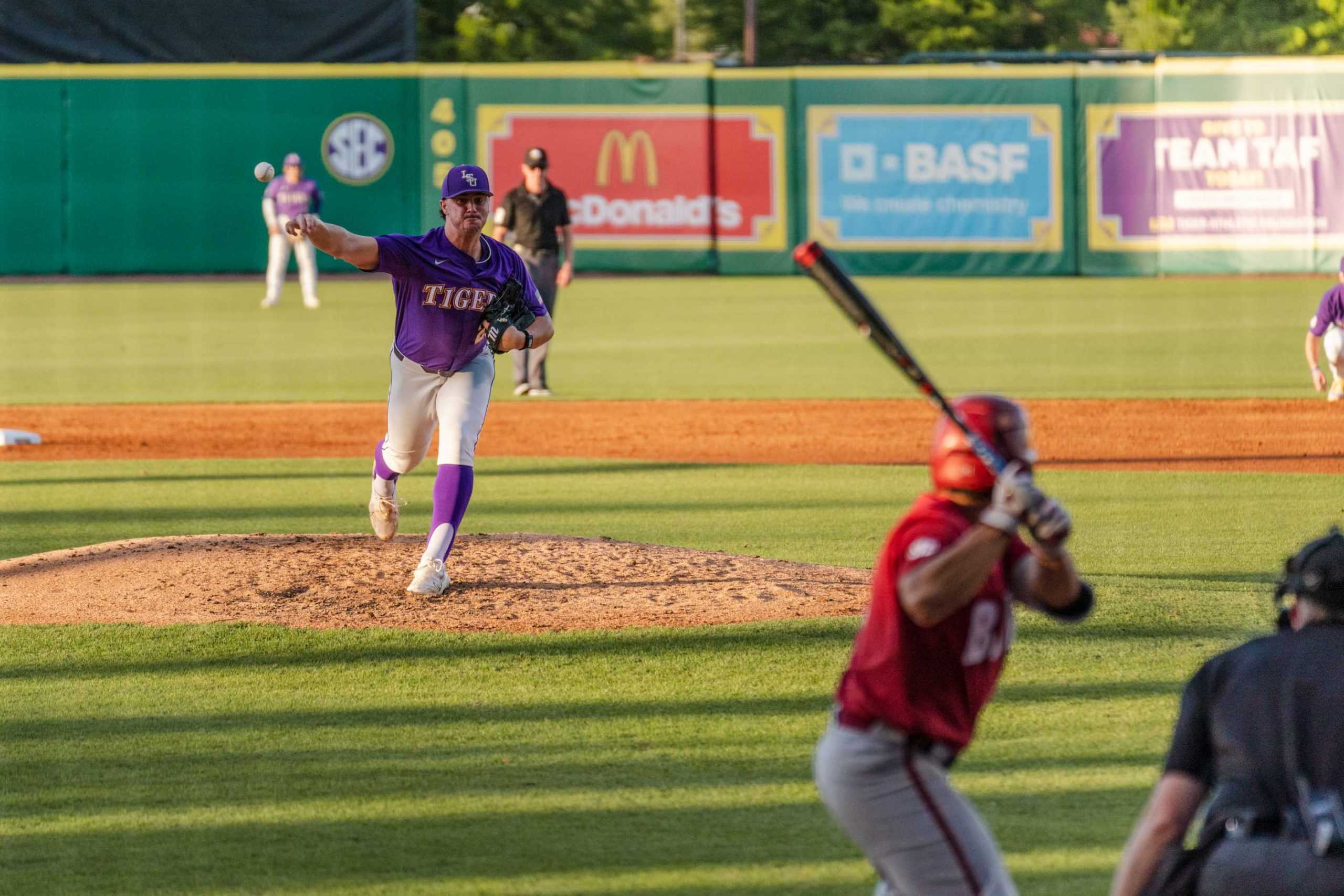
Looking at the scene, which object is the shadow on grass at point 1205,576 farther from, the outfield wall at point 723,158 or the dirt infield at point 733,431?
the outfield wall at point 723,158

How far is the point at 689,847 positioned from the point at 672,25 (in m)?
54.4

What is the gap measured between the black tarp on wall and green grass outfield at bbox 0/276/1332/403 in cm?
414

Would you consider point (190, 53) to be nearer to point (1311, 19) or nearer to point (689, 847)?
point (689, 847)

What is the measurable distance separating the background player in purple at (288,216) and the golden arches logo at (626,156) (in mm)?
6008

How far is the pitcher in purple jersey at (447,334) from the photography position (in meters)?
7.48

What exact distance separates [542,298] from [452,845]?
10924 mm

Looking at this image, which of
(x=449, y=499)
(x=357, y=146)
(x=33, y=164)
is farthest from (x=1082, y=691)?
(x=33, y=164)

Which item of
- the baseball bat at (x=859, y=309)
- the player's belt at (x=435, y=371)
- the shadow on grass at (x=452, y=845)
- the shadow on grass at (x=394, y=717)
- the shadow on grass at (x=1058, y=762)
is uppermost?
the baseball bat at (x=859, y=309)

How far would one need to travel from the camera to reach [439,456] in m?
7.61

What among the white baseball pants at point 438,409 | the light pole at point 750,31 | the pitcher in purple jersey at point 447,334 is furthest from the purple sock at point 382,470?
the light pole at point 750,31

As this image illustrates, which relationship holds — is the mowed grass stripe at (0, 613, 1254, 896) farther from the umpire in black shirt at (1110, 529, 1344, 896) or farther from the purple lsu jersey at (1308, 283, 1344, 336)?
the purple lsu jersey at (1308, 283, 1344, 336)

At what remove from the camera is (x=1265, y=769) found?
325 centimetres

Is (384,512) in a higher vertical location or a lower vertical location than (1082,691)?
higher

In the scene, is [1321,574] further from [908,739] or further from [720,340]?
[720,340]
